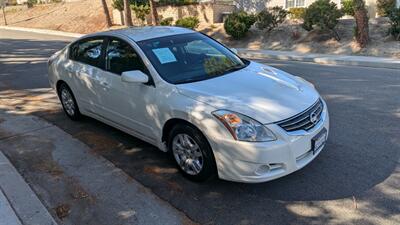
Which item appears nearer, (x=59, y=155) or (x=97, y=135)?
(x=59, y=155)

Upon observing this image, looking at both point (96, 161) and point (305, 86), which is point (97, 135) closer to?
point (96, 161)

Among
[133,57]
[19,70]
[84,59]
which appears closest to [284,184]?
[133,57]

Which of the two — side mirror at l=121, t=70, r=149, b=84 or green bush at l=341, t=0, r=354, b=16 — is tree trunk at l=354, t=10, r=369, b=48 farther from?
side mirror at l=121, t=70, r=149, b=84

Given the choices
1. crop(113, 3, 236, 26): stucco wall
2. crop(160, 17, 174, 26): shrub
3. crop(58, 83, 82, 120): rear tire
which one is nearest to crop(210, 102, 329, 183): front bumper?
crop(58, 83, 82, 120): rear tire

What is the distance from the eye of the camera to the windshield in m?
4.56

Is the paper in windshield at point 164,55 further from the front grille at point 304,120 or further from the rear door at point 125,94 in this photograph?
the front grille at point 304,120

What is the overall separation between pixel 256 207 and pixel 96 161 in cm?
223

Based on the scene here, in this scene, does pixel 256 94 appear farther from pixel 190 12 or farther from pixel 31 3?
pixel 31 3

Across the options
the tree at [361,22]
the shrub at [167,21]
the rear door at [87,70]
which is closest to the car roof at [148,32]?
the rear door at [87,70]

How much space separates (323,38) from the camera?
1545 cm

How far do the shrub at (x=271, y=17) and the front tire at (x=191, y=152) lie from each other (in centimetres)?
1392

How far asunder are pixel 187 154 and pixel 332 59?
956 cm

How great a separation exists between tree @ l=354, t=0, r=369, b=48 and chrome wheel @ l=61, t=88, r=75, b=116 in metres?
10.8

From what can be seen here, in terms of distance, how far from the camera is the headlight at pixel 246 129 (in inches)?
144
